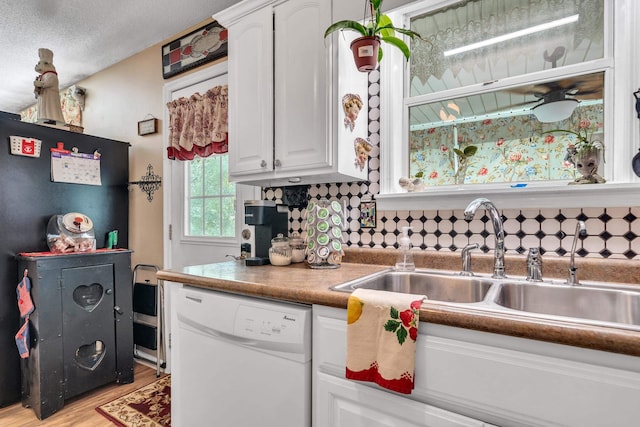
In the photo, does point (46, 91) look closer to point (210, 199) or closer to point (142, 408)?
point (210, 199)

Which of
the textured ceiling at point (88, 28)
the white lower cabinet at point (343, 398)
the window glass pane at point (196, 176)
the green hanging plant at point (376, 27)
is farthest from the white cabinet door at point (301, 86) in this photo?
the window glass pane at point (196, 176)

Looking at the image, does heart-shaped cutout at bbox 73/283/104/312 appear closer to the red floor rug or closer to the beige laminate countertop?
the red floor rug

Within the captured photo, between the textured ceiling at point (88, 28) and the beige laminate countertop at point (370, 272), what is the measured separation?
182 centimetres

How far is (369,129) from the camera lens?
1697 millimetres

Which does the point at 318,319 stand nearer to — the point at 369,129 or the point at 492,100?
the point at 369,129

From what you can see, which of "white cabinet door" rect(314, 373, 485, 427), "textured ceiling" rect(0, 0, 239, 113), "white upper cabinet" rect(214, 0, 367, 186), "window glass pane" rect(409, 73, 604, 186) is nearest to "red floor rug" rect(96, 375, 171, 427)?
"white cabinet door" rect(314, 373, 485, 427)

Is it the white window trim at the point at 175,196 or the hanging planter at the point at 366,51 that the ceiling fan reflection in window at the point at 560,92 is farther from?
the white window trim at the point at 175,196

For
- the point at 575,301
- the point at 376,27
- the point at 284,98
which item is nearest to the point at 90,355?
the point at 284,98

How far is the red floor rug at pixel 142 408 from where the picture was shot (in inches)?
73.0

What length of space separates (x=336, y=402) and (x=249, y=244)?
1.11 metres

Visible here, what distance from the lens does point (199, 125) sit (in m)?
2.29

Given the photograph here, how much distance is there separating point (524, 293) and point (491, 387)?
53cm

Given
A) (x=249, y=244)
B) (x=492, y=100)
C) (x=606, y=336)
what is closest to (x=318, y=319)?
(x=606, y=336)

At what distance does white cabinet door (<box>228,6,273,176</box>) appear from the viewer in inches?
64.9
